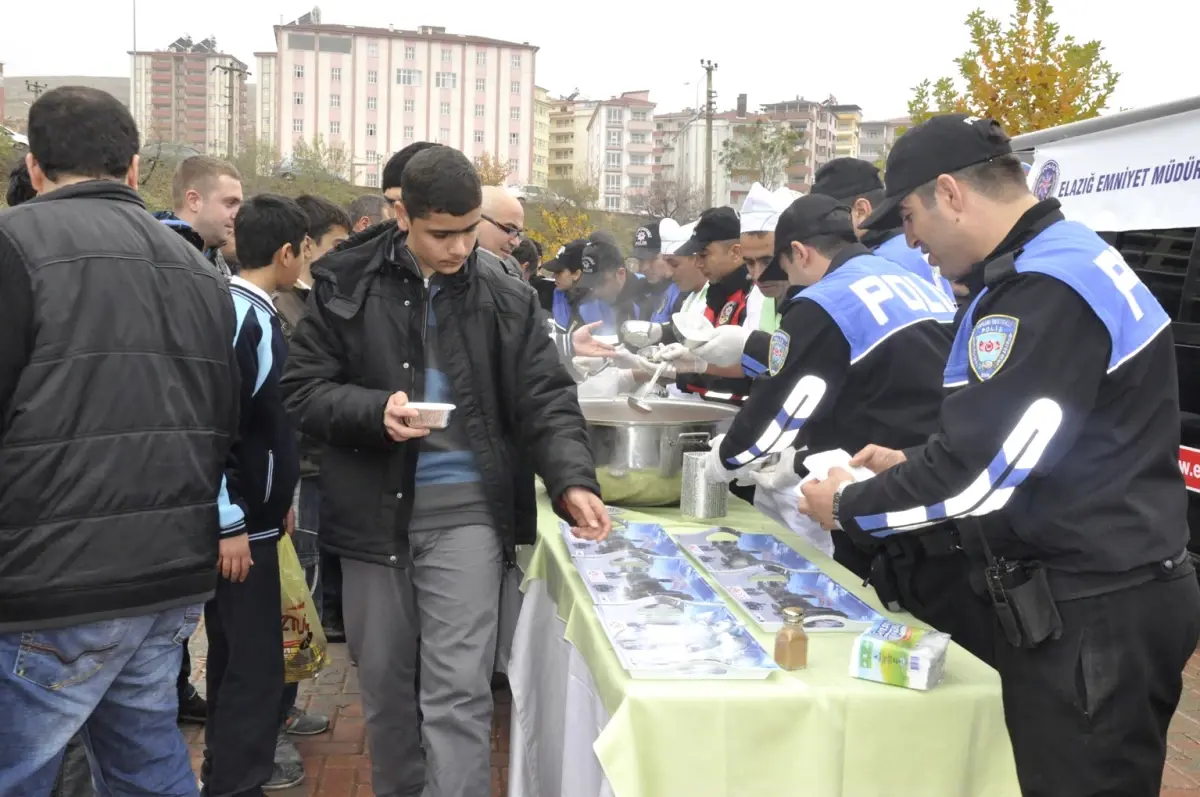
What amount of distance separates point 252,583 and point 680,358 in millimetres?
1758

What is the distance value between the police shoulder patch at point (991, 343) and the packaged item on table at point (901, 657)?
53cm

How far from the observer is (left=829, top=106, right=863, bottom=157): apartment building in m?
115

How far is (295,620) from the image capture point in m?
3.44

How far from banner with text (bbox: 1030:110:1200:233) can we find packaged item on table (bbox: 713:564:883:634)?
339 centimetres

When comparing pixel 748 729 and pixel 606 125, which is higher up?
pixel 606 125

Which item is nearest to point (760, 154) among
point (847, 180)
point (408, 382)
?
point (847, 180)

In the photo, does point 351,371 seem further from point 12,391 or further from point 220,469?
point 12,391

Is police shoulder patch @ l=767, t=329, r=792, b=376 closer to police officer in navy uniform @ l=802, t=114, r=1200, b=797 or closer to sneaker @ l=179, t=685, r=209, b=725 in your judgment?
police officer in navy uniform @ l=802, t=114, r=1200, b=797

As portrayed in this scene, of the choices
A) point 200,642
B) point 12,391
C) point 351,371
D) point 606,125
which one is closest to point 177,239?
point 12,391

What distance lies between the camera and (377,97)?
96500mm

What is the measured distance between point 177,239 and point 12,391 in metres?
0.47

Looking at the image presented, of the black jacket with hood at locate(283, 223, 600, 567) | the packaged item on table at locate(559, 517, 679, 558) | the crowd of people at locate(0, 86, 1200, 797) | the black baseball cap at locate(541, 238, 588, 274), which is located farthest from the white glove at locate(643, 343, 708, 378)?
the black baseball cap at locate(541, 238, 588, 274)

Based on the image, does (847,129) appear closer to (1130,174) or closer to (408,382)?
(1130,174)

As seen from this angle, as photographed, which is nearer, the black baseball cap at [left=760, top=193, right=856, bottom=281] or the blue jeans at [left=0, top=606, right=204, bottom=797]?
the blue jeans at [left=0, top=606, right=204, bottom=797]
